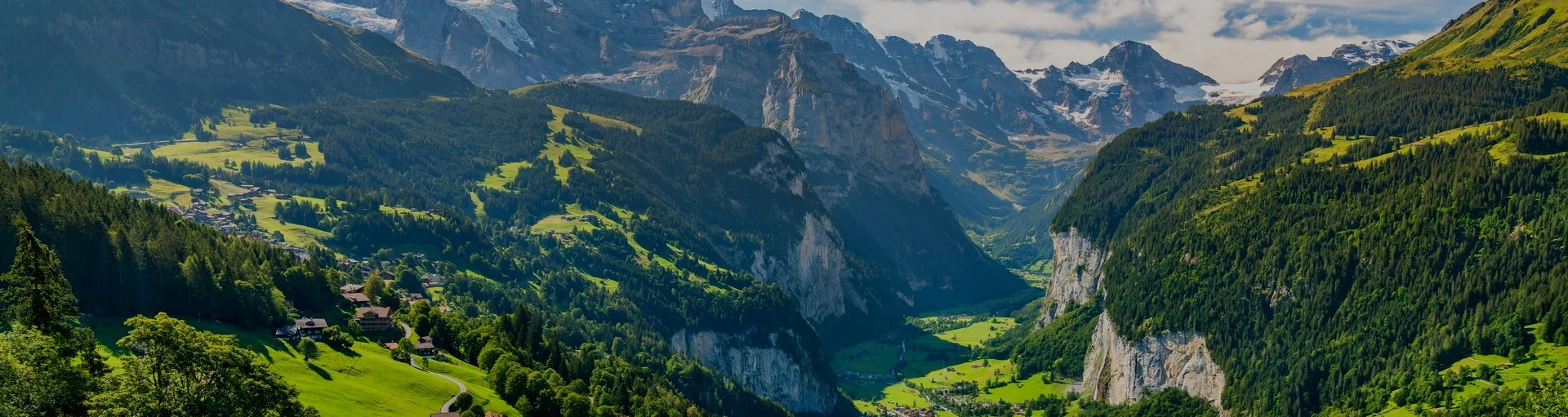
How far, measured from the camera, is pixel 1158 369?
179750 mm

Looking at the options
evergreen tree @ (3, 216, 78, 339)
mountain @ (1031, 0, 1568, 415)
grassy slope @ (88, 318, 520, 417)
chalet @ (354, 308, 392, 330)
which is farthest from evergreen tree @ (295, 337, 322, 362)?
mountain @ (1031, 0, 1568, 415)

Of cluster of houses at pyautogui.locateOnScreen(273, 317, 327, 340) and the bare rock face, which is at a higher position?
cluster of houses at pyautogui.locateOnScreen(273, 317, 327, 340)

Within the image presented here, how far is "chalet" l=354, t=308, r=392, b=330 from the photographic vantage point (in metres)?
113

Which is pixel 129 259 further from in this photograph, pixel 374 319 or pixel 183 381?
pixel 183 381

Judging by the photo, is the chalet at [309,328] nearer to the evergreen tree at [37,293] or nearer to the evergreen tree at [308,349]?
the evergreen tree at [308,349]

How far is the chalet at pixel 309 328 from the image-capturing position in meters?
100

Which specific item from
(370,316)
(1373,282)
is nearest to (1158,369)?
(1373,282)

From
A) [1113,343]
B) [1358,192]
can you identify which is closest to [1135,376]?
[1113,343]

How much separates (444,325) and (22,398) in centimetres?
6306

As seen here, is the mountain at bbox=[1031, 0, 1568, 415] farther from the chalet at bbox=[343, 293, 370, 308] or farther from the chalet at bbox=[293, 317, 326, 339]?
the chalet at bbox=[293, 317, 326, 339]

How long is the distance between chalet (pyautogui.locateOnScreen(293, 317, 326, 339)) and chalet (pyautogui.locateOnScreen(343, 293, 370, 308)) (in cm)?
1910

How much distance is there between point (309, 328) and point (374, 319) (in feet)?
42.2

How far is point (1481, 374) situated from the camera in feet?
423

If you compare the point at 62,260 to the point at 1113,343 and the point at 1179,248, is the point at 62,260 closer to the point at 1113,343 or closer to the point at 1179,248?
the point at 1113,343
